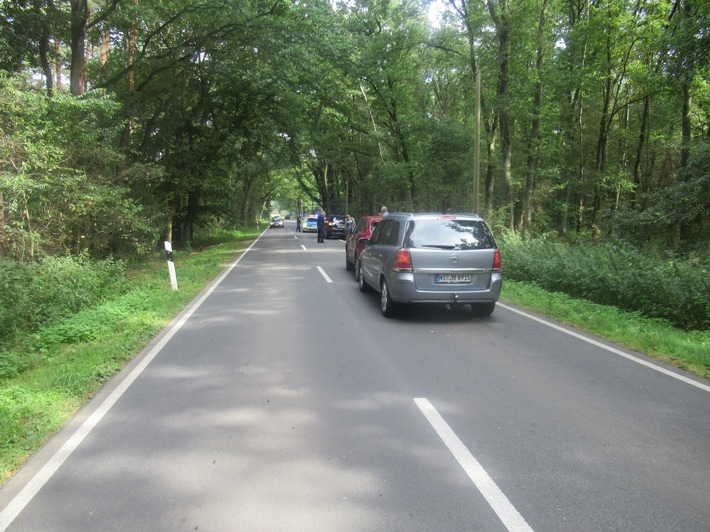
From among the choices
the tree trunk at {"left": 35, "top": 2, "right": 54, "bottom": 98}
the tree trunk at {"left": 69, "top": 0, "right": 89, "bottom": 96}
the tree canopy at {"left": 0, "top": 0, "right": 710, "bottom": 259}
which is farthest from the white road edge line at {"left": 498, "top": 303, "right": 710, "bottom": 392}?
the tree trunk at {"left": 35, "top": 2, "right": 54, "bottom": 98}

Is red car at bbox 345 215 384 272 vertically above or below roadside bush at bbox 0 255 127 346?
above

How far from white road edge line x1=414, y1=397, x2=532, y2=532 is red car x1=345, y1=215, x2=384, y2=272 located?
323 inches

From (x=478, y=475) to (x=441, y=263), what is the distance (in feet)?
16.5

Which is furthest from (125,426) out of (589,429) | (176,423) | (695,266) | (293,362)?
(695,266)

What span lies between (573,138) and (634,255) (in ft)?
80.0

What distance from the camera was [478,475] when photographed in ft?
11.3

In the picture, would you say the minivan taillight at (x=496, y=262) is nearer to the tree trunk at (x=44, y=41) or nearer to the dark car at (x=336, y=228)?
the tree trunk at (x=44, y=41)

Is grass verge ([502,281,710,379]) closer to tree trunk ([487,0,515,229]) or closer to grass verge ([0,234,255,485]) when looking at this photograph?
grass verge ([0,234,255,485])

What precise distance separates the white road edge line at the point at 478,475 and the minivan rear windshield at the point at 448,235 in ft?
13.4

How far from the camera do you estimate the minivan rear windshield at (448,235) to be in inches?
330

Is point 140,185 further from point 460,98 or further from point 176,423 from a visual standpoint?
point 460,98

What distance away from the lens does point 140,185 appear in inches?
717

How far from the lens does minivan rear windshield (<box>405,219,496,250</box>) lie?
27.5ft

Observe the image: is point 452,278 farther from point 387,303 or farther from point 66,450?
point 66,450
